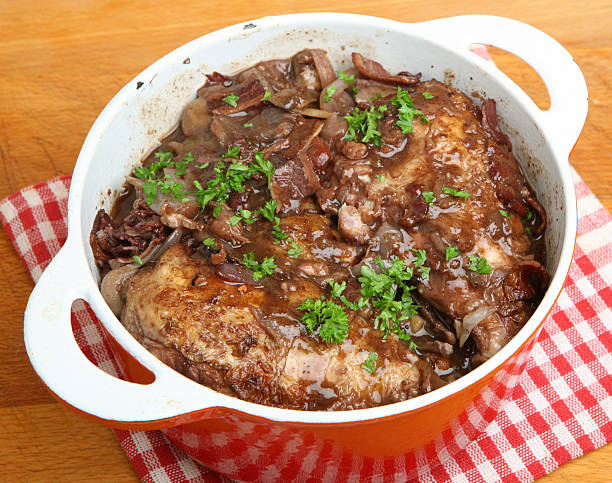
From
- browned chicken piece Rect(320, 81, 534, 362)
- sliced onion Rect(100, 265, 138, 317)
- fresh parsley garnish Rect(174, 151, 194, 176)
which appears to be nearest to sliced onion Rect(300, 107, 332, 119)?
browned chicken piece Rect(320, 81, 534, 362)

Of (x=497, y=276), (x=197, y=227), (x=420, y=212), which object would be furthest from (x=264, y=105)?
(x=497, y=276)

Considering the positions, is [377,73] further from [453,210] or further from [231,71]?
Answer: [453,210]

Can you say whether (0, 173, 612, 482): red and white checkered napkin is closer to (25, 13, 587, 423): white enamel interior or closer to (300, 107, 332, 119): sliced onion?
(25, 13, 587, 423): white enamel interior

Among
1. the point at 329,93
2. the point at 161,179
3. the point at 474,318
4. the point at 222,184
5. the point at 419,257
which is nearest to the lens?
the point at 474,318

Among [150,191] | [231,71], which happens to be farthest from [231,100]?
[150,191]

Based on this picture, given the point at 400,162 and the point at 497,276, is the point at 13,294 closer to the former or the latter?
the point at 400,162

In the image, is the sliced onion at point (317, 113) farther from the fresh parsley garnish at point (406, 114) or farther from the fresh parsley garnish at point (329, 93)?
the fresh parsley garnish at point (406, 114)
